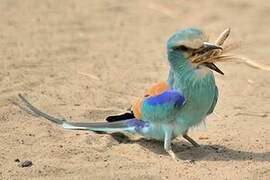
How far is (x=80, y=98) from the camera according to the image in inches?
209

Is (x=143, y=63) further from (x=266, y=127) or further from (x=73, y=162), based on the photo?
(x=73, y=162)

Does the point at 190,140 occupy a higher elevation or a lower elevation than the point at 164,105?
lower

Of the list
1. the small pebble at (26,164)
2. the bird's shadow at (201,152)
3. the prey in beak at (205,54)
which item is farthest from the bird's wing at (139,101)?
the small pebble at (26,164)

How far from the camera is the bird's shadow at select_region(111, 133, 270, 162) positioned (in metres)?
4.24

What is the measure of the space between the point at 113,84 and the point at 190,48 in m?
1.76

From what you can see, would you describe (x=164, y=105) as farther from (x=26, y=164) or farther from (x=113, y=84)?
(x=113, y=84)

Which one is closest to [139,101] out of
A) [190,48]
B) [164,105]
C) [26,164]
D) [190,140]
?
[164,105]

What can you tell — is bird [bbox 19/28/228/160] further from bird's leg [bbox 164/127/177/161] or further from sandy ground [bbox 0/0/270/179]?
sandy ground [bbox 0/0/270/179]

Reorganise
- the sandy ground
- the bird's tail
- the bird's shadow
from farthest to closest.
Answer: the bird's tail < the bird's shadow < the sandy ground

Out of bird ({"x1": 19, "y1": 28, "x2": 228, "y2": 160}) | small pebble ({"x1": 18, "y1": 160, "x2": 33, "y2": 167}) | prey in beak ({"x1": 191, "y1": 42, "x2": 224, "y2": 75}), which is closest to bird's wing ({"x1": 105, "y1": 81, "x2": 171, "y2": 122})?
bird ({"x1": 19, "y1": 28, "x2": 228, "y2": 160})

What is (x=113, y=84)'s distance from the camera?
18.7 ft

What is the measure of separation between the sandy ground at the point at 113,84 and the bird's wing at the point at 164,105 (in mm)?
257

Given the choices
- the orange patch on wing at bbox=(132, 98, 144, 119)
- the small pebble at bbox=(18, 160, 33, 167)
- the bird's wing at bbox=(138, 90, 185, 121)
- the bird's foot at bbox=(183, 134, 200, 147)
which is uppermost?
the bird's wing at bbox=(138, 90, 185, 121)

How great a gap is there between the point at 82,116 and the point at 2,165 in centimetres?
98
